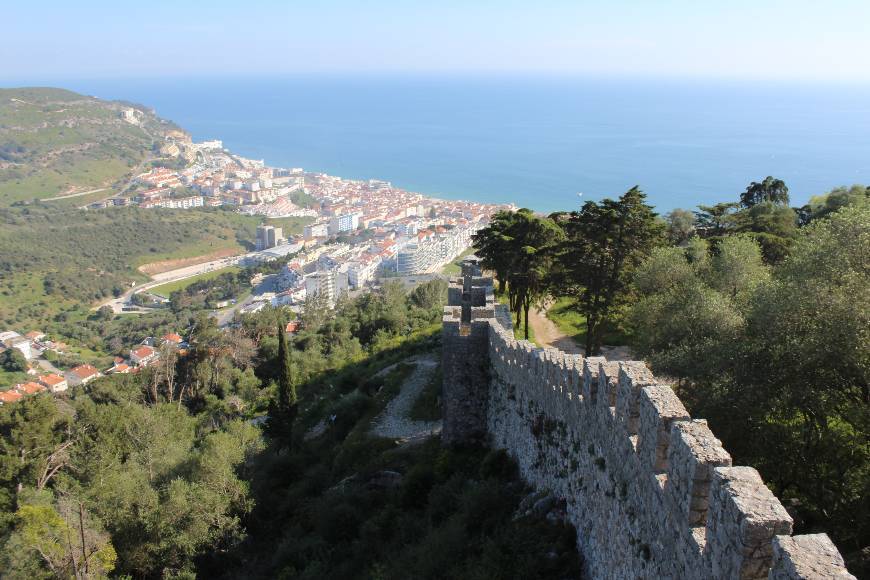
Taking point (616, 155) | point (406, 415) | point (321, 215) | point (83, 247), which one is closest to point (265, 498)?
point (406, 415)

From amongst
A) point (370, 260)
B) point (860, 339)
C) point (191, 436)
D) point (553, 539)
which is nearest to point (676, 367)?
point (860, 339)

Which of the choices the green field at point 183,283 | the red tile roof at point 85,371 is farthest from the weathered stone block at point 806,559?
the green field at point 183,283

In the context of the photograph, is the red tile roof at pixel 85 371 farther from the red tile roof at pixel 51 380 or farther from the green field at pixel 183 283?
the green field at pixel 183 283

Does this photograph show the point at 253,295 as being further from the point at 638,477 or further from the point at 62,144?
the point at 62,144

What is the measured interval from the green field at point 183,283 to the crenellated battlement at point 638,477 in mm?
86916

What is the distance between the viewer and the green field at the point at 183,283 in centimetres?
8656

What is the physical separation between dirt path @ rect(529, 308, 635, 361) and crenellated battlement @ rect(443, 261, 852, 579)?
27.2ft

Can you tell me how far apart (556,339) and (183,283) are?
8249cm

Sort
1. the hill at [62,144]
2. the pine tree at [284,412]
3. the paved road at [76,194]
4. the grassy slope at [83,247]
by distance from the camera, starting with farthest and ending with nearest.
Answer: the hill at [62,144] → the paved road at [76,194] → the grassy slope at [83,247] → the pine tree at [284,412]

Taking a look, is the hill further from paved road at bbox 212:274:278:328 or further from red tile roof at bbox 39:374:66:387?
red tile roof at bbox 39:374:66:387

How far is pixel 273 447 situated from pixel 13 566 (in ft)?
24.0

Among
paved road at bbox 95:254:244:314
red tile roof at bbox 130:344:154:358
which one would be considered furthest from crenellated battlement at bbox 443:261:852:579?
paved road at bbox 95:254:244:314

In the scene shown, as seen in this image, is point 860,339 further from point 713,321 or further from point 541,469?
point 541,469

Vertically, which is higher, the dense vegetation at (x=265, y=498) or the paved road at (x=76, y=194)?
the dense vegetation at (x=265, y=498)
